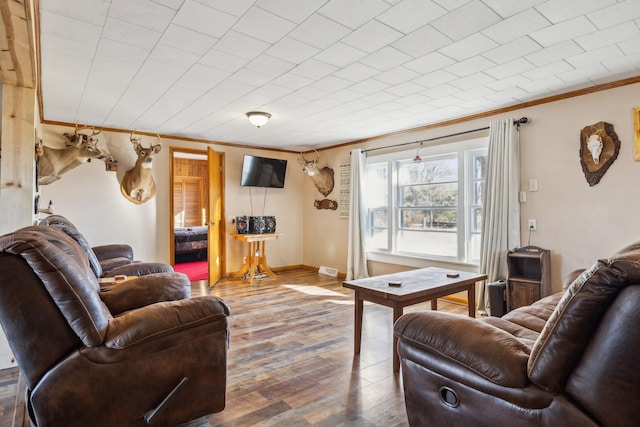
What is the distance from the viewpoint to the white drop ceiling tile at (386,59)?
8.42 ft

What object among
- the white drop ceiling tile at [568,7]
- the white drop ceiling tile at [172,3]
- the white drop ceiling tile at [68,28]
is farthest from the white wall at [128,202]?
the white drop ceiling tile at [568,7]

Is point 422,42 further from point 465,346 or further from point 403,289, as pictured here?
point 465,346

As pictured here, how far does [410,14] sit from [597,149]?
2426 mm

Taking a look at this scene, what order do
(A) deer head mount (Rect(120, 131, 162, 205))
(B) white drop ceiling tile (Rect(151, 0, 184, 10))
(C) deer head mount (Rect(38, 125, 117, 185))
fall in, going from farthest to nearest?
(A) deer head mount (Rect(120, 131, 162, 205))
(C) deer head mount (Rect(38, 125, 117, 185))
(B) white drop ceiling tile (Rect(151, 0, 184, 10))

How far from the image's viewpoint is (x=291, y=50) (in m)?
2.53

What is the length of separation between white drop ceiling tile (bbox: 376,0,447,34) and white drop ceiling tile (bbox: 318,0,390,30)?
0.06 m

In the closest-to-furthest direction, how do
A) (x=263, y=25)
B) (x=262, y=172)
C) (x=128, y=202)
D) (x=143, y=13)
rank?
(x=143, y=13), (x=263, y=25), (x=128, y=202), (x=262, y=172)

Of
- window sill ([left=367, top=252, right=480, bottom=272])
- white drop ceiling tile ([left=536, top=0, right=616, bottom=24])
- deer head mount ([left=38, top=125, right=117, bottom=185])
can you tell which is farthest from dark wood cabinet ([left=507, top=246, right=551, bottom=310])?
deer head mount ([left=38, top=125, right=117, bottom=185])

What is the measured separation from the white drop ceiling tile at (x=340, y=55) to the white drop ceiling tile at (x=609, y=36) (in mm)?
1479

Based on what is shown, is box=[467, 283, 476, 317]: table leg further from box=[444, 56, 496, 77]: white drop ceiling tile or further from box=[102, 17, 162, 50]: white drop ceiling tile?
box=[102, 17, 162, 50]: white drop ceiling tile

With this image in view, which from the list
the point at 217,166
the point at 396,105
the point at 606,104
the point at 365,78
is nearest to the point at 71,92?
the point at 217,166

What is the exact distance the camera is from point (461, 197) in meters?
Answer: 4.52

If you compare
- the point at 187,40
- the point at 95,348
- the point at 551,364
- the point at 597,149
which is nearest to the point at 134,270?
the point at 95,348

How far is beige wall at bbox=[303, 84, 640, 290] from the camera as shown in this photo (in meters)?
3.16
